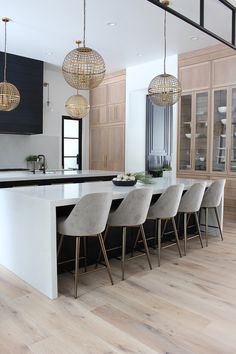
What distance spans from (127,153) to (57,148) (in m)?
1.71

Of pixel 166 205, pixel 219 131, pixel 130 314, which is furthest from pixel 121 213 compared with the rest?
pixel 219 131

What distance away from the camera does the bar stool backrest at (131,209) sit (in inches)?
119

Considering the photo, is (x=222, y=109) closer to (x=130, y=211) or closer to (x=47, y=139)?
(x=130, y=211)

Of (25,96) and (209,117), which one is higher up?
(25,96)

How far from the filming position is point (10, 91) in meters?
4.73

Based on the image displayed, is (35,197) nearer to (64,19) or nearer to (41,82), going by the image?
(64,19)

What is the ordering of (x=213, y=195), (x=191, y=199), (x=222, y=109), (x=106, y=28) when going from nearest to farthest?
(x=191, y=199)
(x=213, y=195)
(x=106, y=28)
(x=222, y=109)

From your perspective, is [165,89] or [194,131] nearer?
[165,89]

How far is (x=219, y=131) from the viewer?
5.84 m

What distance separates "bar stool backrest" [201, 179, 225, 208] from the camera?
13.8 feet

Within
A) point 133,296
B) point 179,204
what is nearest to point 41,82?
point 179,204

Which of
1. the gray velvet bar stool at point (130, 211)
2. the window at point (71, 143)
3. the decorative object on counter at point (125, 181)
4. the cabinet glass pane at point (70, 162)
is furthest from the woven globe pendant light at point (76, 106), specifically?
the gray velvet bar stool at point (130, 211)

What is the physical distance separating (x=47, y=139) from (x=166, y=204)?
4907 millimetres

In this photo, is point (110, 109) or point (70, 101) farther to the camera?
point (110, 109)
